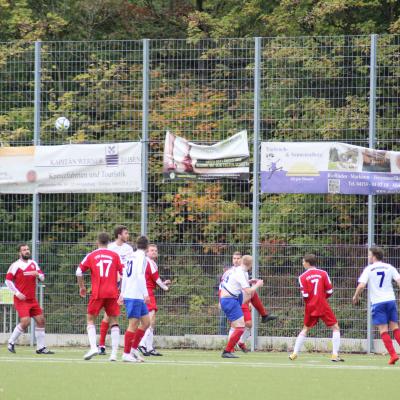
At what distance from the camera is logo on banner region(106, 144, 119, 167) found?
918 inches

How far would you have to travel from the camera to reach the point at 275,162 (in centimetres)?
2261

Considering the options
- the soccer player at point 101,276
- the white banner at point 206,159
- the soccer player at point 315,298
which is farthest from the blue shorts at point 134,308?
the white banner at point 206,159

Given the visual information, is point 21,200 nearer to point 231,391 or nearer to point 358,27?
point 358,27

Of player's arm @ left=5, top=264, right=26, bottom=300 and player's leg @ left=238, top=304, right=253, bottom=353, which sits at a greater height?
player's arm @ left=5, top=264, right=26, bottom=300

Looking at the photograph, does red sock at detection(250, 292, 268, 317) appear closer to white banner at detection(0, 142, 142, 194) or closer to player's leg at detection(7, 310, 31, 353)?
white banner at detection(0, 142, 142, 194)

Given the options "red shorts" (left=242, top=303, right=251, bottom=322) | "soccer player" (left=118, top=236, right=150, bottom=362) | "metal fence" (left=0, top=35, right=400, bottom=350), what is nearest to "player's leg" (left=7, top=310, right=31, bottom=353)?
"metal fence" (left=0, top=35, right=400, bottom=350)

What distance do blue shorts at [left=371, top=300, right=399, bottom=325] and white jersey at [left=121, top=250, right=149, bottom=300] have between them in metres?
3.67

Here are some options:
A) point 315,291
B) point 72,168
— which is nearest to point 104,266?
point 315,291

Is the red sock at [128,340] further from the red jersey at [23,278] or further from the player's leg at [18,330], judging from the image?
the red jersey at [23,278]

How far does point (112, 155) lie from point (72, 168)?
908 millimetres

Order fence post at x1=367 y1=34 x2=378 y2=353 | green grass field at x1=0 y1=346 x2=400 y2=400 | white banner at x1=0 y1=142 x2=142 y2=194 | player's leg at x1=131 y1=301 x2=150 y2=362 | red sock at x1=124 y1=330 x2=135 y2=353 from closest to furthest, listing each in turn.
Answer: green grass field at x1=0 y1=346 x2=400 y2=400, red sock at x1=124 y1=330 x2=135 y2=353, player's leg at x1=131 y1=301 x2=150 y2=362, fence post at x1=367 y1=34 x2=378 y2=353, white banner at x1=0 y1=142 x2=142 y2=194

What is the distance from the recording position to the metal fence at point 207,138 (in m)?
22.5

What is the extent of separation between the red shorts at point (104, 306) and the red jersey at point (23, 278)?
2.84m

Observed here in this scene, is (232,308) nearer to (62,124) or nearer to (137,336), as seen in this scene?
(137,336)
